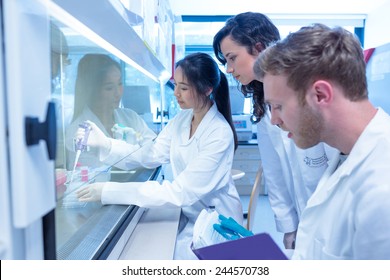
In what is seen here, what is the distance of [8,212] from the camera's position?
45cm

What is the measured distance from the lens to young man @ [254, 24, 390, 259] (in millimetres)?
750

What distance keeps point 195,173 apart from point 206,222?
300mm

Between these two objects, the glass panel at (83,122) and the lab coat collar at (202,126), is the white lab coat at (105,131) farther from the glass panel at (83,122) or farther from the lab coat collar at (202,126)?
the lab coat collar at (202,126)

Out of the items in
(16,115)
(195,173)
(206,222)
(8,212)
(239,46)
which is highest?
(239,46)

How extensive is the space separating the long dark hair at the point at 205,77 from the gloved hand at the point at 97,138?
55 centimetres

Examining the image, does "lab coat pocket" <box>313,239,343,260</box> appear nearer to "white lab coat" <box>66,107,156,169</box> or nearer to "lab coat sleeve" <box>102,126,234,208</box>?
"lab coat sleeve" <box>102,126,234,208</box>

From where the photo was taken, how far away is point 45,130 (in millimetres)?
467

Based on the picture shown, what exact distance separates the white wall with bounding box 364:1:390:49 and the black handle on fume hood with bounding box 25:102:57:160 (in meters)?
4.03

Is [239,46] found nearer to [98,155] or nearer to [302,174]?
[302,174]

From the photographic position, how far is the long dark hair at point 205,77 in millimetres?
1674

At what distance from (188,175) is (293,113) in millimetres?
623

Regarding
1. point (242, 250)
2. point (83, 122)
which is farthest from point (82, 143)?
point (242, 250)

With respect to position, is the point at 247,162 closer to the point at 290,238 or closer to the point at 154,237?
the point at 290,238
